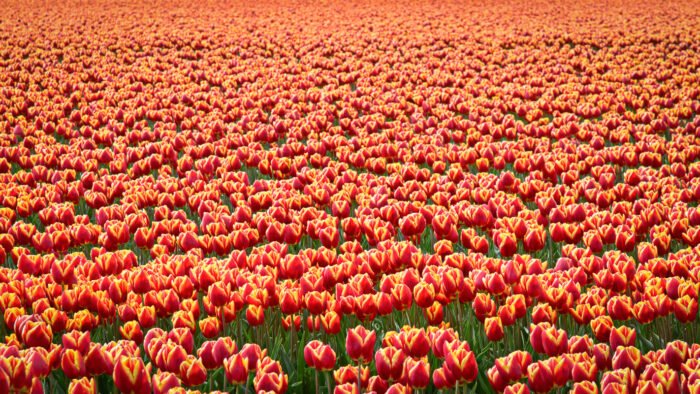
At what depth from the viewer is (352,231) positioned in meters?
4.38

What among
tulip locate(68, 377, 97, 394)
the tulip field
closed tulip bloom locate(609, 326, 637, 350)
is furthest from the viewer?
closed tulip bloom locate(609, 326, 637, 350)

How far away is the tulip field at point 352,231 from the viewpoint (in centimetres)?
257

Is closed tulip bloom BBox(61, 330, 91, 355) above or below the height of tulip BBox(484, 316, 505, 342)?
above

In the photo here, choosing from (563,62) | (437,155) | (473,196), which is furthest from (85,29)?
(473,196)

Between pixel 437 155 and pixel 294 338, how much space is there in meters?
3.46

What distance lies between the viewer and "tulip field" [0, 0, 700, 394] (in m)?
2.57

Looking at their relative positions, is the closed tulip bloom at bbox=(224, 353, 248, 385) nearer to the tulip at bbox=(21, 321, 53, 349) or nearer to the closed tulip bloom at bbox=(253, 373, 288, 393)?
the closed tulip bloom at bbox=(253, 373, 288, 393)

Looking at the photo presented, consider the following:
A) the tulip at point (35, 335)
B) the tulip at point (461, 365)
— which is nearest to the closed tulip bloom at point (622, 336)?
the tulip at point (461, 365)

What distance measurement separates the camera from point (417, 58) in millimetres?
14070

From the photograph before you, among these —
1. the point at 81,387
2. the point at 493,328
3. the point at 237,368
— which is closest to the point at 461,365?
the point at 493,328

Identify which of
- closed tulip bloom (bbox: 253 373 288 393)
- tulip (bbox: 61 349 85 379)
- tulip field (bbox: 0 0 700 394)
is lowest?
tulip field (bbox: 0 0 700 394)

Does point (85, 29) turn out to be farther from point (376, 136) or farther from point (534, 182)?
point (534, 182)

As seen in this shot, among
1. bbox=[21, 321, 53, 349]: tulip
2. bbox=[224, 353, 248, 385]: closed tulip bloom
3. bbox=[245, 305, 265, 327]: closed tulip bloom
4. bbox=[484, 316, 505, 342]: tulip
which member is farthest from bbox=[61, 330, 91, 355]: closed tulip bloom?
bbox=[484, 316, 505, 342]: tulip

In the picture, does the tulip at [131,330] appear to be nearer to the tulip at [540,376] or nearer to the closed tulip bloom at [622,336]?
the tulip at [540,376]
